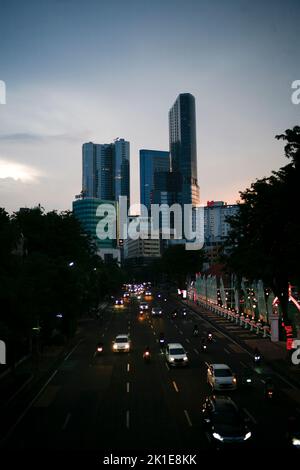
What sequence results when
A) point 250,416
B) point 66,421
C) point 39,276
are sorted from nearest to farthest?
point 66,421
point 250,416
point 39,276

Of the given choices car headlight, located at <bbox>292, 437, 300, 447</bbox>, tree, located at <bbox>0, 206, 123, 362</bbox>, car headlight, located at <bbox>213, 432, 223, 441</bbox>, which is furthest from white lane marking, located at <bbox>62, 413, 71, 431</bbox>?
car headlight, located at <bbox>292, 437, 300, 447</bbox>

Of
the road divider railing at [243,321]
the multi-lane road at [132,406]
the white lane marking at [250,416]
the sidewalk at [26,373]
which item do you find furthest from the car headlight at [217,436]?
the road divider railing at [243,321]

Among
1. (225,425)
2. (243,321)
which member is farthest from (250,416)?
(243,321)

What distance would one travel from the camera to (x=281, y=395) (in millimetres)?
25312

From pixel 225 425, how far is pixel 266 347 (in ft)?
87.2

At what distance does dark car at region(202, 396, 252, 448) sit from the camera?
16422 millimetres

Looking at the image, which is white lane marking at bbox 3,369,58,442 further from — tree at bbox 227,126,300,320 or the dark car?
tree at bbox 227,126,300,320

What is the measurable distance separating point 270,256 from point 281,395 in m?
14.6

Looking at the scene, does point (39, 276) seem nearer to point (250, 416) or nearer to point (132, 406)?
point (132, 406)

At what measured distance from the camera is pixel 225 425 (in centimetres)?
1698

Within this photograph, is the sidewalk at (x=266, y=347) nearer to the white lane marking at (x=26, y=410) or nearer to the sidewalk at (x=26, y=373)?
the white lane marking at (x=26, y=410)

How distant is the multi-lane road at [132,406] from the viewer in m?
17.7
